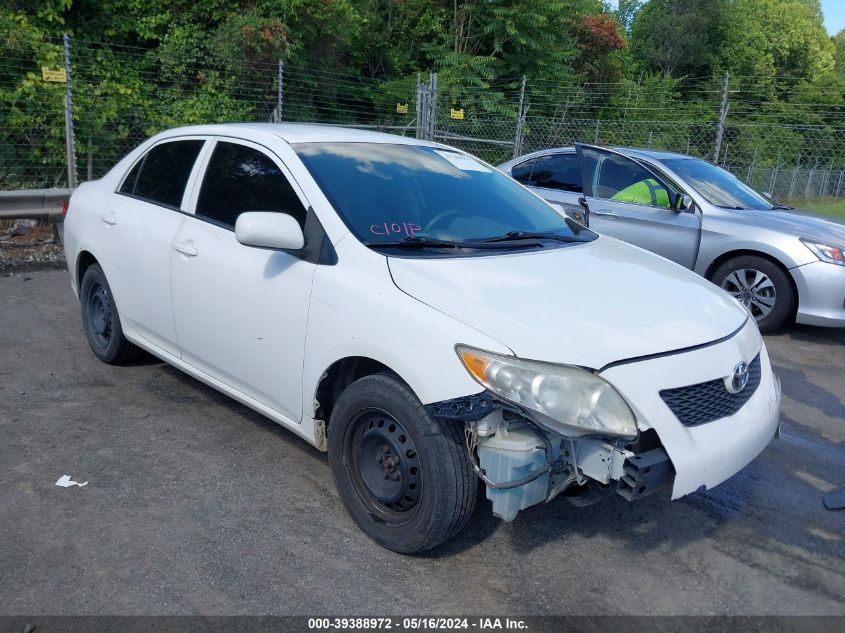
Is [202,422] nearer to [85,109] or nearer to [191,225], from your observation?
[191,225]

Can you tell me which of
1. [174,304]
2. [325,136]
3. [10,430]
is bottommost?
[10,430]

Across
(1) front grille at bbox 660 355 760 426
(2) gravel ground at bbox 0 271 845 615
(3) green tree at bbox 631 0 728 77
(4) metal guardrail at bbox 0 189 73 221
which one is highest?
(3) green tree at bbox 631 0 728 77

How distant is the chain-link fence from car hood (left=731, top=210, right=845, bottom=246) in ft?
15.1

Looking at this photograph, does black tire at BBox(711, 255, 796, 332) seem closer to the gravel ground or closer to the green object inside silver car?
the green object inside silver car

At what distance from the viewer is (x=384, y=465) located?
305 centimetres

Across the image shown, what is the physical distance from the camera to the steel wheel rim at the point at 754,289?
651 cm

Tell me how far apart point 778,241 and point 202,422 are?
4970 millimetres

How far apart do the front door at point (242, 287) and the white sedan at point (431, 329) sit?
1cm

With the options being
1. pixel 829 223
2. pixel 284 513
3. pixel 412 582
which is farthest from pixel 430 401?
pixel 829 223

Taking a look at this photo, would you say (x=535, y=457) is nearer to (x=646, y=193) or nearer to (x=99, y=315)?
(x=99, y=315)

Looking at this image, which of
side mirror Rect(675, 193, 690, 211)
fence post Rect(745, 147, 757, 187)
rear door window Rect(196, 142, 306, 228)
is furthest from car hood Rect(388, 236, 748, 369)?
fence post Rect(745, 147, 757, 187)

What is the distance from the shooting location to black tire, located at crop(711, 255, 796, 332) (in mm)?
6418

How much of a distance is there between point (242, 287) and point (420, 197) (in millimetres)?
990

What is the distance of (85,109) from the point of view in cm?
1072
